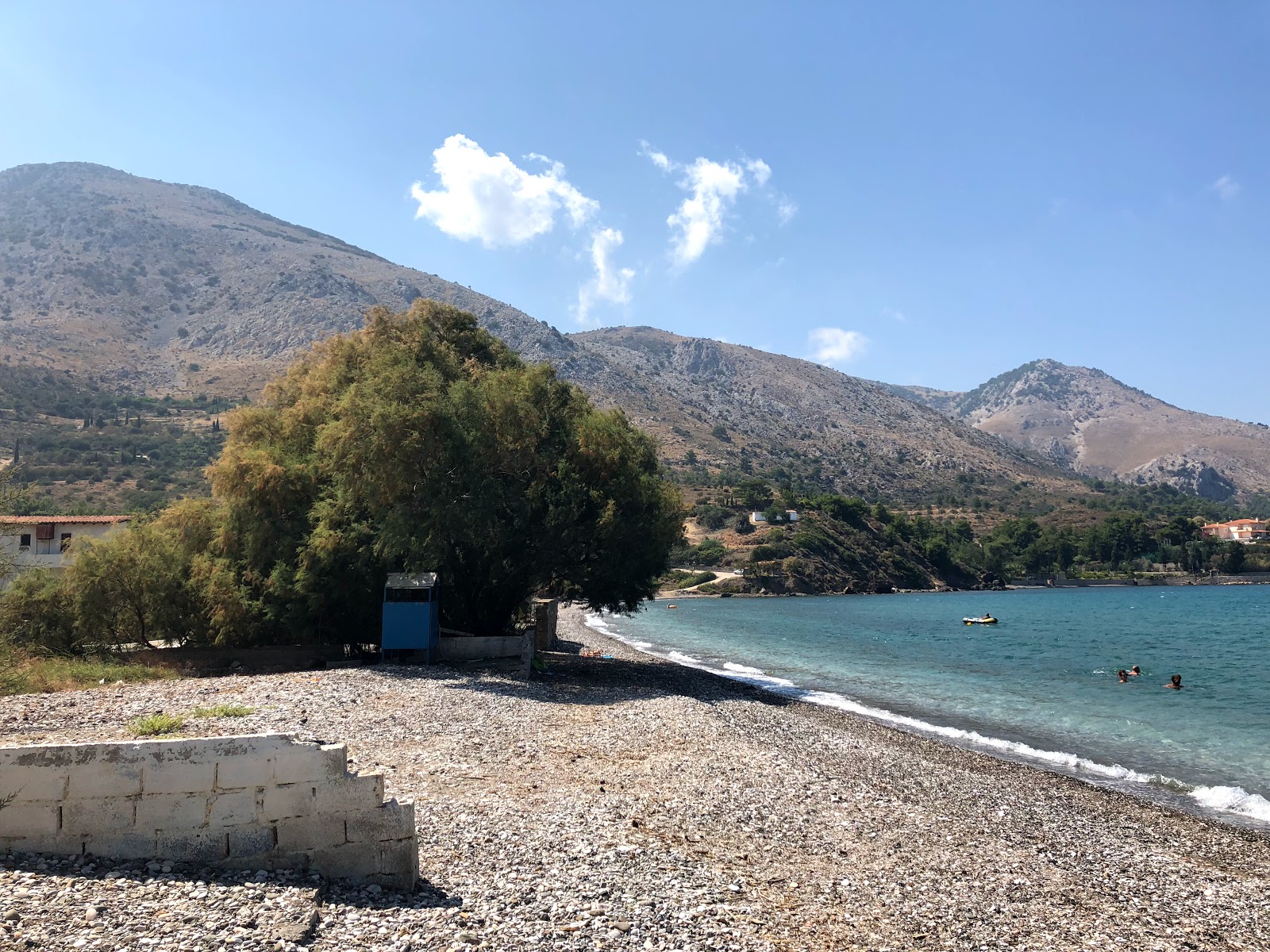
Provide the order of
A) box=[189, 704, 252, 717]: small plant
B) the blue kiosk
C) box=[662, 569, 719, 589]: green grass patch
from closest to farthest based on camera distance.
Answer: box=[189, 704, 252, 717]: small plant
the blue kiosk
box=[662, 569, 719, 589]: green grass patch

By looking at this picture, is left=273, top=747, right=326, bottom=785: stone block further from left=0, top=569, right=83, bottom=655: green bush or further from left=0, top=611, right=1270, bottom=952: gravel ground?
left=0, top=569, right=83, bottom=655: green bush

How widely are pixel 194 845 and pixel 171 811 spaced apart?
375mm

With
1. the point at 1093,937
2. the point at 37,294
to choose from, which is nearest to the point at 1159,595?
the point at 1093,937

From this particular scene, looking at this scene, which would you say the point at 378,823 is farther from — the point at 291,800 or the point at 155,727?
the point at 155,727

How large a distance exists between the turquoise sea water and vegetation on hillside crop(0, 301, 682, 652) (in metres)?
10.3

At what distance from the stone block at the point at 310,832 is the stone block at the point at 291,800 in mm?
61

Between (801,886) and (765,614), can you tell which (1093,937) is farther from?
(765,614)

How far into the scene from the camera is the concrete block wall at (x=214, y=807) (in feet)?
24.0

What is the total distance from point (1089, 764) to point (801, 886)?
523 inches

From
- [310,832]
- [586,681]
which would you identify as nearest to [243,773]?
[310,832]

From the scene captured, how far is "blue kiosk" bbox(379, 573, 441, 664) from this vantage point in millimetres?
24656

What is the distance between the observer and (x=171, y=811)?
7.50m

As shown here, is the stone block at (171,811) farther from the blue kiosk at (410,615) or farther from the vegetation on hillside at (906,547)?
the vegetation on hillside at (906,547)

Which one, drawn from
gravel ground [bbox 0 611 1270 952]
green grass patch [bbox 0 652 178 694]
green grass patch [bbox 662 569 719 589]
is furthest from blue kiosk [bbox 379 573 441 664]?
green grass patch [bbox 662 569 719 589]
